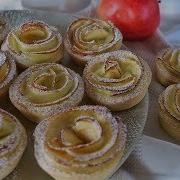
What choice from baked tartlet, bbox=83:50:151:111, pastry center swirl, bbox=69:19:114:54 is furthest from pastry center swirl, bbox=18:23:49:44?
baked tartlet, bbox=83:50:151:111

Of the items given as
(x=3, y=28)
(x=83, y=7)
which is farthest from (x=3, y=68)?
(x=83, y=7)

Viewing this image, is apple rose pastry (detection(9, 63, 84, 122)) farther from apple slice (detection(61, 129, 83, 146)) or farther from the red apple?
the red apple

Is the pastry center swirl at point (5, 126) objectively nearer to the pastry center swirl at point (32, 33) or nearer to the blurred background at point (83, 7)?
the pastry center swirl at point (32, 33)

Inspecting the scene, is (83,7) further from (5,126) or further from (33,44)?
(5,126)

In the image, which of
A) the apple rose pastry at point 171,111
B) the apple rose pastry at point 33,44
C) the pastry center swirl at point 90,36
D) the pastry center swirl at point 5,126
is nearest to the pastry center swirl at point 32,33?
the apple rose pastry at point 33,44

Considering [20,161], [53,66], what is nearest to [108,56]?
[53,66]

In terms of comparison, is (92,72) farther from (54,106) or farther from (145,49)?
(145,49)
